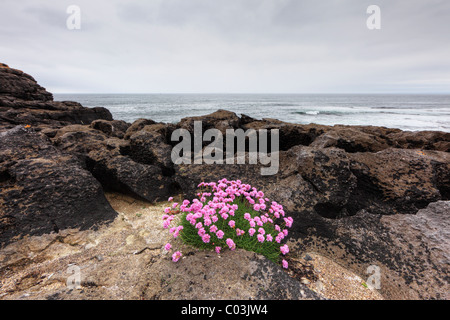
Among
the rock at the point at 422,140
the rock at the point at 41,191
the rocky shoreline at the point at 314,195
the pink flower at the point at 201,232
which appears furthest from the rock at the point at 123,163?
the rock at the point at 422,140

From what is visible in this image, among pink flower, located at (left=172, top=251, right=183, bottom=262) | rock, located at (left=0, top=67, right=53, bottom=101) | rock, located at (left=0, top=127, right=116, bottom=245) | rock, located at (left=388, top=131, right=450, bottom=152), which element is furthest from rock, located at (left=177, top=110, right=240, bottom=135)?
rock, located at (left=0, top=67, right=53, bottom=101)

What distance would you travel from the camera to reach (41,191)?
4.56 meters

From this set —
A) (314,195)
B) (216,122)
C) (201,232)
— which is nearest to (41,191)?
(201,232)

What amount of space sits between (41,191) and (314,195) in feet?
20.7

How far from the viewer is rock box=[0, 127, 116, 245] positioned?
417 centimetres

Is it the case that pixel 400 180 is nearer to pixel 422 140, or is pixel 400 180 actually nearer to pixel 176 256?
pixel 176 256

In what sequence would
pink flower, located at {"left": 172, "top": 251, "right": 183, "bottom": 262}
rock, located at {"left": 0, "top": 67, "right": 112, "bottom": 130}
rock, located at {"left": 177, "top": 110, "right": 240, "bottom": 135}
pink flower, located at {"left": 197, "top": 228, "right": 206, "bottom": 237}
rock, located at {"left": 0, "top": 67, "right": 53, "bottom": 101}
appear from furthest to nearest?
rock, located at {"left": 0, "top": 67, "right": 53, "bottom": 101}, rock, located at {"left": 0, "top": 67, "right": 112, "bottom": 130}, rock, located at {"left": 177, "top": 110, "right": 240, "bottom": 135}, pink flower, located at {"left": 197, "top": 228, "right": 206, "bottom": 237}, pink flower, located at {"left": 172, "top": 251, "right": 183, "bottom": 262}

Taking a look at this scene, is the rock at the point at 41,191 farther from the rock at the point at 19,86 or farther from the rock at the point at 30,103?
the rock at the point at 19,86

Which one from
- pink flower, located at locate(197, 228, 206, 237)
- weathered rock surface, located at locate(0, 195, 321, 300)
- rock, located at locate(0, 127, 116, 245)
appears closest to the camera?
weathered rock surface, located at locate(0, 195, 321, 300)

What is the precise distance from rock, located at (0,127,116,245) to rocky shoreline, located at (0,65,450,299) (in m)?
0.02

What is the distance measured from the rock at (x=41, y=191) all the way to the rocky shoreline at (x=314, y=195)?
0.06ft

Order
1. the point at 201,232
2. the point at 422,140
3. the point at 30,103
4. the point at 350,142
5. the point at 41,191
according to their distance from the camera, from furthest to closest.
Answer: the point at 30,103 < the point at 422,140 < the point at 350,142 < the point at 41,191 < the point at 201,232

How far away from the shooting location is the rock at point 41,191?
4.17 m

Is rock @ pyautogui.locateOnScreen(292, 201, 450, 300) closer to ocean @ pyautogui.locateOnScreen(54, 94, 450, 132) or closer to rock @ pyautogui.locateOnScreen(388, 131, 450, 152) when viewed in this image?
rock @ pyautogui.locateOnScreen(388, 131, 450, 152)
